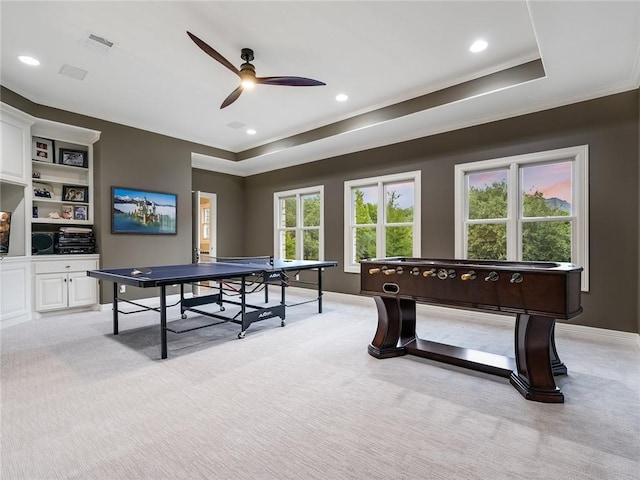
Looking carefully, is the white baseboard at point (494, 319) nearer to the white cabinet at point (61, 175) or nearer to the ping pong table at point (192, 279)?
the ping pong table at point (192, 279)

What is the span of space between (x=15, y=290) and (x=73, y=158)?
6.96 ft

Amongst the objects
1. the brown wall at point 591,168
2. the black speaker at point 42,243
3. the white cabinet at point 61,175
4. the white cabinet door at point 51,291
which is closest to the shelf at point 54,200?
the white cabinet at point 61,175

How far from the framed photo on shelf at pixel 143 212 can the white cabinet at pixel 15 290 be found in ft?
3.98

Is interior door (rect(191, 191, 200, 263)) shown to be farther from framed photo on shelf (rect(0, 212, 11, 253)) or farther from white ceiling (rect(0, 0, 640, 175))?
framed photo on shelf (rect(0, 212, 11, 253))

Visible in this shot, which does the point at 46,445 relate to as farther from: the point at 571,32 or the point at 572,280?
the point at 571,32

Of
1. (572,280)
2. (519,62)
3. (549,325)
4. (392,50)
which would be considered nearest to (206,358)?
(549,325)

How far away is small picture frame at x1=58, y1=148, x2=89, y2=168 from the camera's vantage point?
5.00m

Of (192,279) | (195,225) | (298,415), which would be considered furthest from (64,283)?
(298,415)

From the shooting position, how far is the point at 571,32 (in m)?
2.57

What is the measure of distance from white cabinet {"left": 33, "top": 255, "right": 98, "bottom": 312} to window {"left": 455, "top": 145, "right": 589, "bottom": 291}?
561 cm

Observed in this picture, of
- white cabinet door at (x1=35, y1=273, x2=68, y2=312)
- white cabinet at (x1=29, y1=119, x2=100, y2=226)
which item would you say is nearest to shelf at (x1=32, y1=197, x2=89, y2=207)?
white cabinet at (x1=29, y1=119, x2=100, y2=226)

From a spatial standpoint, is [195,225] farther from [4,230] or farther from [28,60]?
[28,60]

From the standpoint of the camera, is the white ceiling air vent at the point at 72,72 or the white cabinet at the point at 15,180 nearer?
the white ceiling air vent at the point at 72,72

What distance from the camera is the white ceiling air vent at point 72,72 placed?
368 cm
